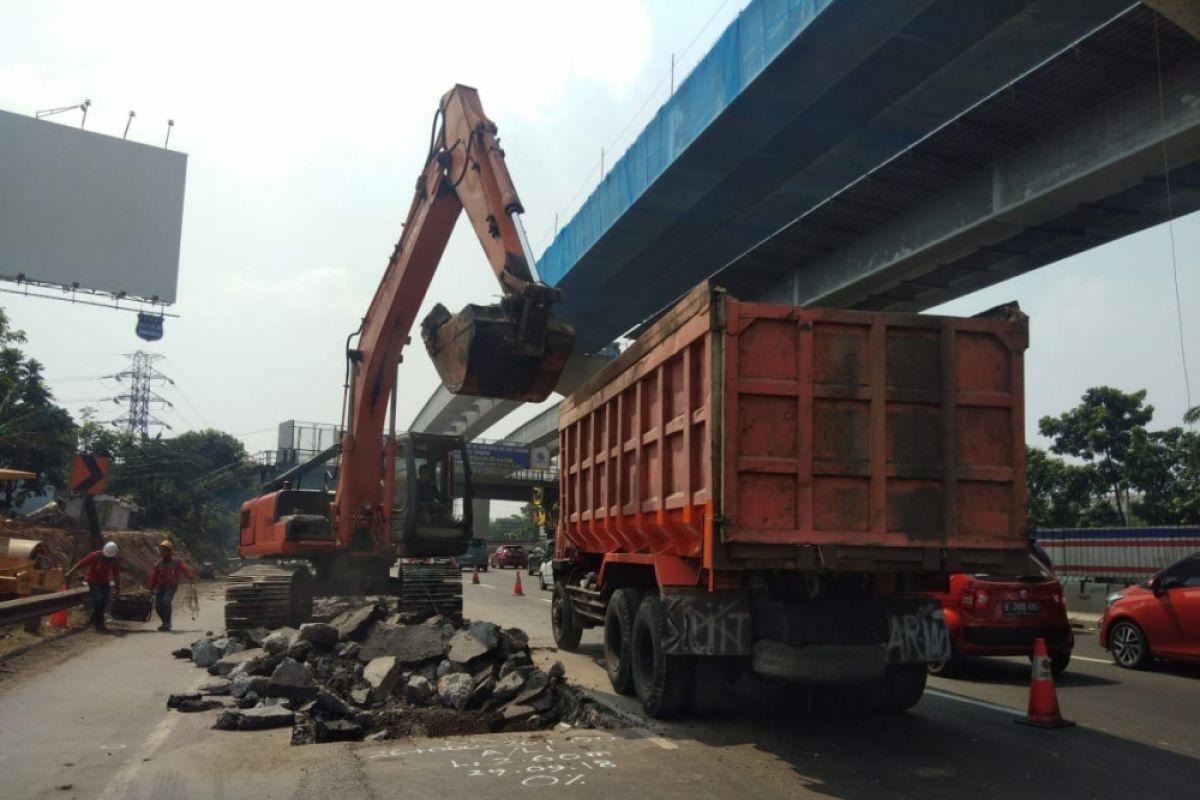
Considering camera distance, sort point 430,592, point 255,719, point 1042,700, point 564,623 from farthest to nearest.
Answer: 1. point 430,592
2. point 564,623
3. point 1042,700
4. point 255,719

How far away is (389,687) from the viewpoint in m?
8.59

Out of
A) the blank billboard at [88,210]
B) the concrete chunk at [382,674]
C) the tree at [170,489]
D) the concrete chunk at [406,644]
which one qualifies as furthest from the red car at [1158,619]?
the tree at [170,489]

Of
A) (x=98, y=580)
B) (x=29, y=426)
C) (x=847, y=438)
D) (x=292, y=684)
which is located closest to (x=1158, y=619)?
(x=847, y=438)

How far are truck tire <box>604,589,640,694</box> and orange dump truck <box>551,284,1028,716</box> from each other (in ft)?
3.27

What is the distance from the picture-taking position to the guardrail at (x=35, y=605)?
37.1ft

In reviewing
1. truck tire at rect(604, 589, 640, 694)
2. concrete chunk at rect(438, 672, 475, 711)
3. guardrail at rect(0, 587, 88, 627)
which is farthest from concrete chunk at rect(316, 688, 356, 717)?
guardrail at rect(0, 587, 88, 627)

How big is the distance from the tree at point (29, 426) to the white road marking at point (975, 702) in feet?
102

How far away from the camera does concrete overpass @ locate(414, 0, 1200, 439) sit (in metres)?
12.4

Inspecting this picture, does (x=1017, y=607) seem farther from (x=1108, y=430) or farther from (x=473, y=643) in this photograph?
(x=1108, y=430)

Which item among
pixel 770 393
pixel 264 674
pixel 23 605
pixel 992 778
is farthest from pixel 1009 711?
pixel 23 605

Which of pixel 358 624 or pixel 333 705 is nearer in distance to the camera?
pixel 333 705

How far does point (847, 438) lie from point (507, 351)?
3531 millimetres

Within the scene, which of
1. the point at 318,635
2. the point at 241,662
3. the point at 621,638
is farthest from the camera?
the point at 241,662

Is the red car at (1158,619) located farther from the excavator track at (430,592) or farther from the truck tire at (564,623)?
the excavator track at (430,592)
